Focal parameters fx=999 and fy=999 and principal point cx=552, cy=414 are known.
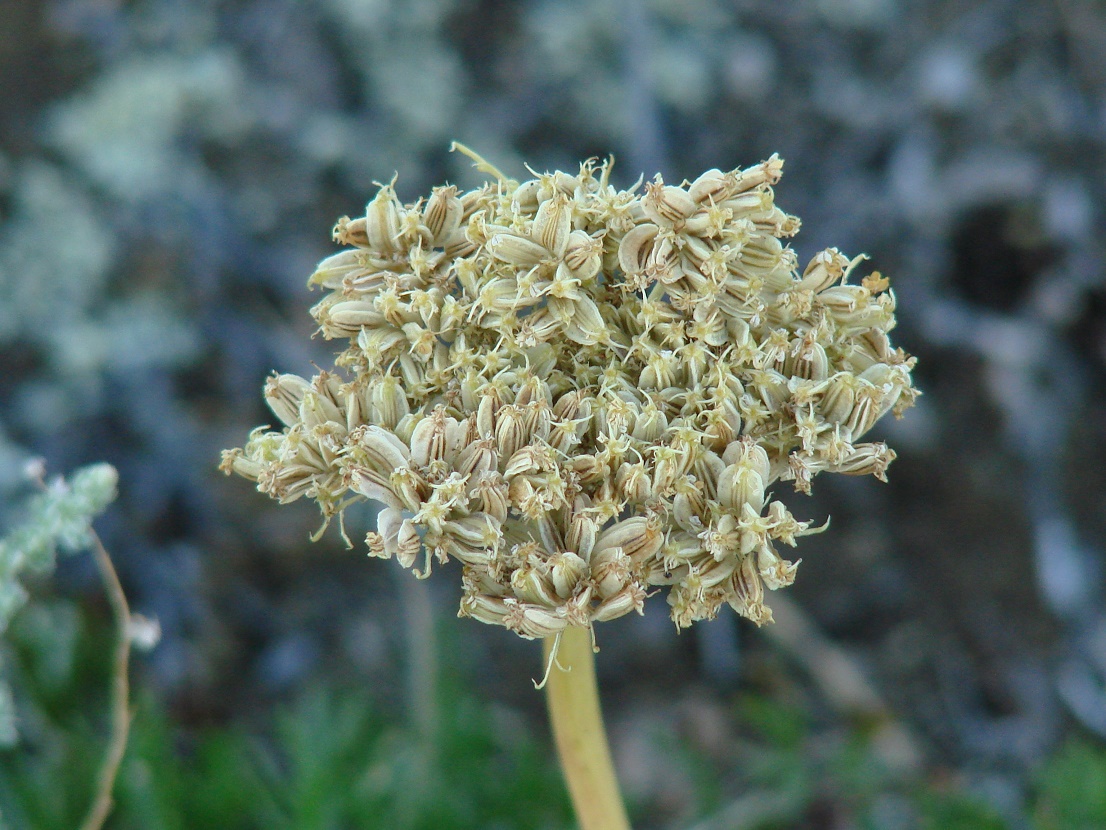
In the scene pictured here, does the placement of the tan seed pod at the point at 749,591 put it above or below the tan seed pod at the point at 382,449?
below

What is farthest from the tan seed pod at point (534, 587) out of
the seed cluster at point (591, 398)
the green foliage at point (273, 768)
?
the green foliage at point (273, 768)

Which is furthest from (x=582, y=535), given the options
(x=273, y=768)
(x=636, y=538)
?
(x=273, y=768)

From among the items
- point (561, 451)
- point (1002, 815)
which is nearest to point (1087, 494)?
point (1002, 815)

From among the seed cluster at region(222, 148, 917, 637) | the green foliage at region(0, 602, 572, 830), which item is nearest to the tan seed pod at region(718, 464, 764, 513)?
the seed cluster at region(222, 148, 917, 637)

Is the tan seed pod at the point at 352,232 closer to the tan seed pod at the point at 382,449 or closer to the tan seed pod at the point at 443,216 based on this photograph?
the tan seed pod at the point at 443,216

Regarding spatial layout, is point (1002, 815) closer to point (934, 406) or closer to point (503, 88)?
point (934, 406)
